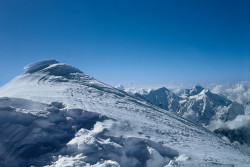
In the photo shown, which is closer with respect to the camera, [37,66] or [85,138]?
[85,138]

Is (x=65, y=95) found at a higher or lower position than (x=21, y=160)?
higher

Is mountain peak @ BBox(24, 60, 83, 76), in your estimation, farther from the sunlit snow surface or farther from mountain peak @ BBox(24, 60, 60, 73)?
the sunlit snow surface

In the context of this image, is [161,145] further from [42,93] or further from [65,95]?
[42,93]

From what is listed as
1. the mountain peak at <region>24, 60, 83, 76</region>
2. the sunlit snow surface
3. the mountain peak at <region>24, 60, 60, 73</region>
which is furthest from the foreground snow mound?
the mountain peak at <region>24, 60, 60, 73</region>

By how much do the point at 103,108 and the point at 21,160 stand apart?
44.7 ft

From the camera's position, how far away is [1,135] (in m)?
20.2

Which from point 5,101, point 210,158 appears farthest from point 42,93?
point 210,158

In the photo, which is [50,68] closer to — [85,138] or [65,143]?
[65,143]

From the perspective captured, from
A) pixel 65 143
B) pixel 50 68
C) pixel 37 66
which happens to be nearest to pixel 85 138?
pixel 65 143

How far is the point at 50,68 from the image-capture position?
4712 centimetres

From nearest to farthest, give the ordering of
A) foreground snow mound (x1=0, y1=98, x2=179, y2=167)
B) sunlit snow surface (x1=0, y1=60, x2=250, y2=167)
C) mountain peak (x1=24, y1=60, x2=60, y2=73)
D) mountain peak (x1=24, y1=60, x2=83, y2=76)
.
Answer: foreground snow mound (x1=0, y1=98, x2=179, y2=167), sunlit snow surface (x1=0, y1=60, x2=250, y2=167), mountain peak (x1=24, y1=60, x2=83, y2=76), mountain peak (x1=24, y1=60, x2=60, y2=73)

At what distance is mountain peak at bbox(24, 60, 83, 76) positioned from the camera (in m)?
46.2

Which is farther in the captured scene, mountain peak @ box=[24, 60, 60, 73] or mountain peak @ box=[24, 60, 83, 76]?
mountain peak @ box=[24, 60, 60, 73]

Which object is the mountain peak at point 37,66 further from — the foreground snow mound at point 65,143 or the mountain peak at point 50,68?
the foreground snow mound at point 65,143
